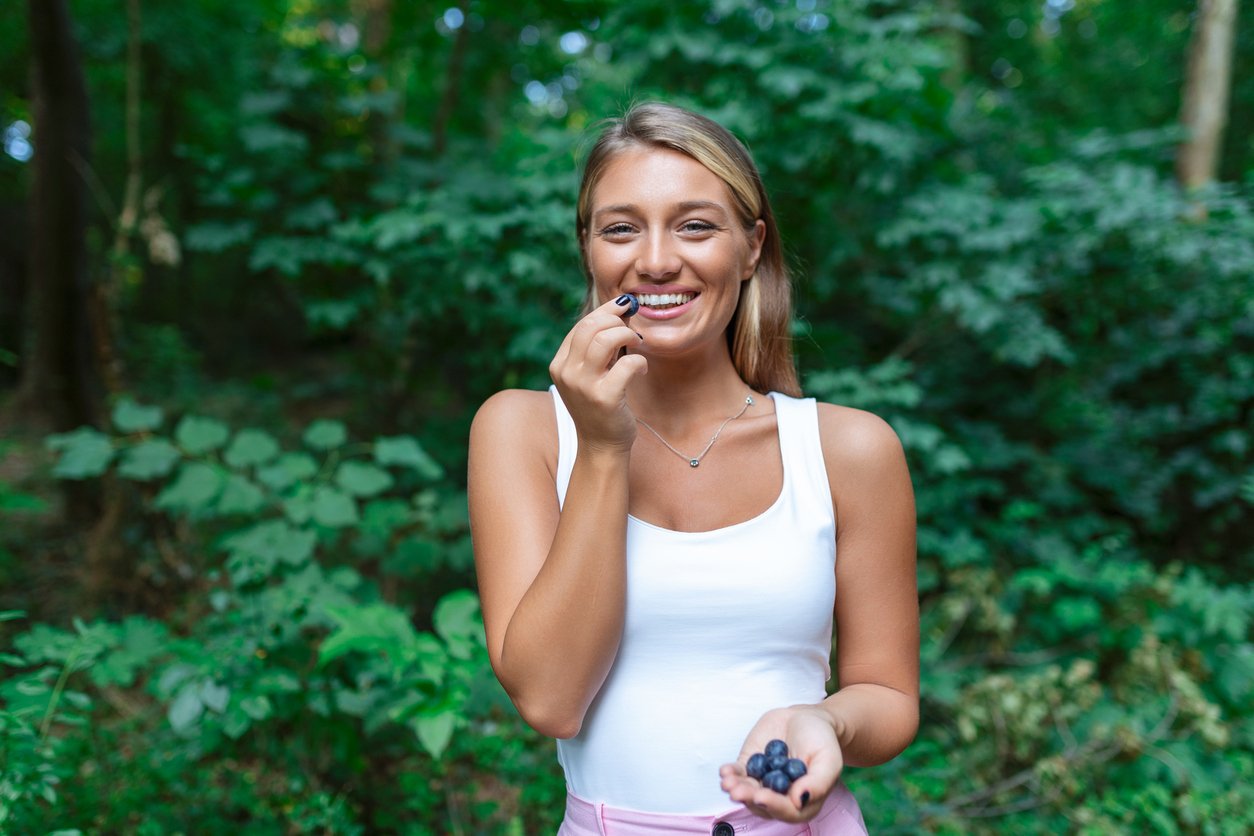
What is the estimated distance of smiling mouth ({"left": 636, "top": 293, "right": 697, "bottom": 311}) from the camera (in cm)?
134

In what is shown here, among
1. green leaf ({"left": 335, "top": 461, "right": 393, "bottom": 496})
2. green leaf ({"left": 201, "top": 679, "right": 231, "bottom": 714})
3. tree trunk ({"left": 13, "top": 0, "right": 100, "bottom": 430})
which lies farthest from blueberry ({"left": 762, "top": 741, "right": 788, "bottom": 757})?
tree trunk ({"left": 13, "top": 0, "right": 100, "bottom": 430})

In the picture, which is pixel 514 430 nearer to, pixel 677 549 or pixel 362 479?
pixel 677 549

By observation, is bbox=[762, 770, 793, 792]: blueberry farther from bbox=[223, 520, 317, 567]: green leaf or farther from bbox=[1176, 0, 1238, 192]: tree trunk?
bbox=[1176, 0, 1238, 192]: tree trunk

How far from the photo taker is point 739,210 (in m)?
1.43

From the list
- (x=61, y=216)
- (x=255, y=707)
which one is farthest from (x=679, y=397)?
(x=61, y=216)

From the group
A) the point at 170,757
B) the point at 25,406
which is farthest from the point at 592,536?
the point at 25,406

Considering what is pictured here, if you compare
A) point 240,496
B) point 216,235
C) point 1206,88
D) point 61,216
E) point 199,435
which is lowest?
point 240,496

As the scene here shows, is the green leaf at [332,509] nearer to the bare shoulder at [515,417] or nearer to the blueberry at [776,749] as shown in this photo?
the bare shoulder at [515,417]

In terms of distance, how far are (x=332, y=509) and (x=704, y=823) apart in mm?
1886

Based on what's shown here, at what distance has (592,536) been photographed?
1.12 metres

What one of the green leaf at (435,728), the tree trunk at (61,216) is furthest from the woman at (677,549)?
the tree trunk at (61,216)

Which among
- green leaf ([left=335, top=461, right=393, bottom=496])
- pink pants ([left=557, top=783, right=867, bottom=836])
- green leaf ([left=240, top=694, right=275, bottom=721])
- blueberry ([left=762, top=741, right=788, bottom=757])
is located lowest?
green leaf ([left=240, top=694, right=275, bottom=721])

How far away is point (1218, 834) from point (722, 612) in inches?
113

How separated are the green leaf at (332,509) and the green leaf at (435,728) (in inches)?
35.8
